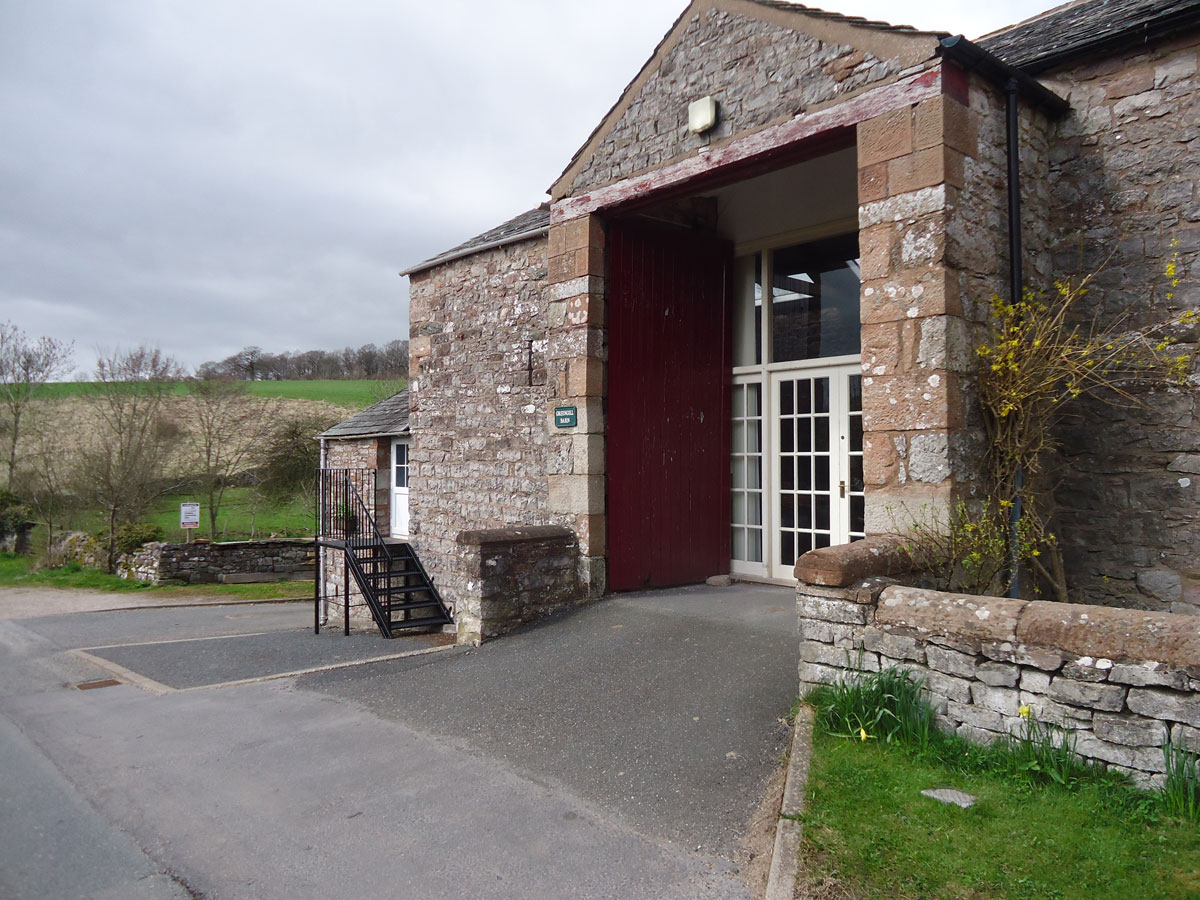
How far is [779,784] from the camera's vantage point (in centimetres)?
386

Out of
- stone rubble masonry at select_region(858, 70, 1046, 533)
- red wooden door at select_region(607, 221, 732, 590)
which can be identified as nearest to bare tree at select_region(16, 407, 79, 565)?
red wooden door at select_region(607, 221, 732, 590)

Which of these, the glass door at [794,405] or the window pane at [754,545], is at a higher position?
the glass door at [794,405]

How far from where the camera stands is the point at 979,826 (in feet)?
10.3

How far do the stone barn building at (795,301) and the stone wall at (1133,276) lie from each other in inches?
0.7

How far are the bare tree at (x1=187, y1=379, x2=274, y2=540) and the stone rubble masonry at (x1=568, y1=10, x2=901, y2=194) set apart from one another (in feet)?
65.6

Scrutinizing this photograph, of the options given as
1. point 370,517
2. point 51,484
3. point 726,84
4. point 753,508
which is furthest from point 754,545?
point 51,484

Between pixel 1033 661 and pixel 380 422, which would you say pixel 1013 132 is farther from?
pixel 380 422

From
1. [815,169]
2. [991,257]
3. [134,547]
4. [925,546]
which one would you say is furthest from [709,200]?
[134,547]

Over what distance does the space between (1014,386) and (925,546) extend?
4.05ft

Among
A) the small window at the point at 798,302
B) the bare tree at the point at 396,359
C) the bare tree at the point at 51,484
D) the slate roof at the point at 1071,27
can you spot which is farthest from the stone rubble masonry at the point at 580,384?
the bare tree at the point at 396,359

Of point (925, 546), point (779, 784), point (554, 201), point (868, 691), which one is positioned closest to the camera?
point (779, 784)

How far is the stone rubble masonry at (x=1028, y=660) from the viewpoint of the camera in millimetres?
3148

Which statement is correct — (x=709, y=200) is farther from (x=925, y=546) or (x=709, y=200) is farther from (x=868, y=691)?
(x=868, y=691)

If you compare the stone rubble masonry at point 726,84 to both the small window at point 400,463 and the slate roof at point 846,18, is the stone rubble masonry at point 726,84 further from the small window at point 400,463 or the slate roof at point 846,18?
the small window at point 400,463
